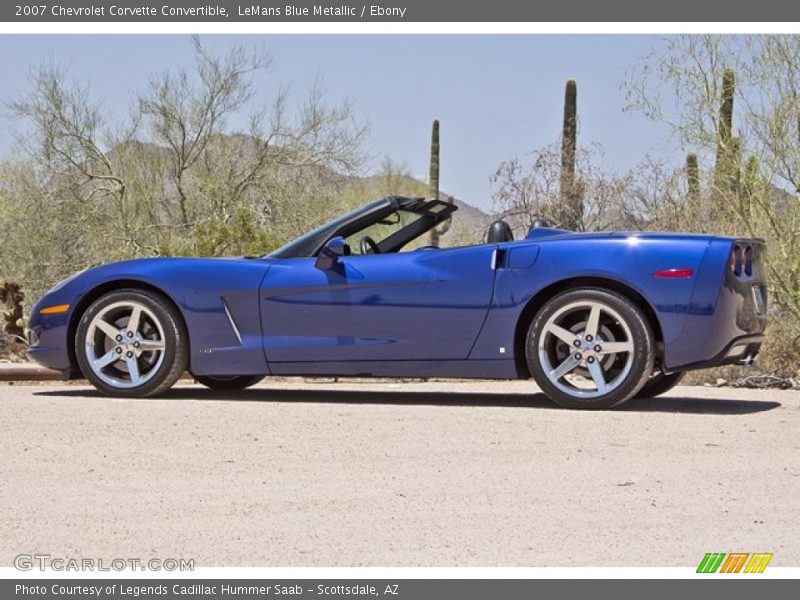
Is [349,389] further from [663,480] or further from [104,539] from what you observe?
[104,539]

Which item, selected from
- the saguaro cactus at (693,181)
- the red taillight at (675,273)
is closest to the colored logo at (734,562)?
the red taillight at (675,273)

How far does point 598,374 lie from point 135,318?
125 inches

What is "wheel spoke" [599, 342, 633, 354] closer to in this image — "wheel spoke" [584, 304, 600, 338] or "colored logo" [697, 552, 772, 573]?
"wheel spoke" [584, 304, 600, 338]

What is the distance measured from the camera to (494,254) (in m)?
8.41

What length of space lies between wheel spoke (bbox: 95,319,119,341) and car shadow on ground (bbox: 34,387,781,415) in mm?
489

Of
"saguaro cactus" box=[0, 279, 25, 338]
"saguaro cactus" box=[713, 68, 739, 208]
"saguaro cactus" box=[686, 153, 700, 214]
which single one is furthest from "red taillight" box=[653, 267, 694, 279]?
"saguaro cactus" box=[0, 279, 25, 338]

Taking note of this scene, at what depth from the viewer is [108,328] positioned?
9.17 metres

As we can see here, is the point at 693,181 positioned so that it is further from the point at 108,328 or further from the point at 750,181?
the point at 108,328

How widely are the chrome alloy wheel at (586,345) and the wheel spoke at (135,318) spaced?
9.13 feet

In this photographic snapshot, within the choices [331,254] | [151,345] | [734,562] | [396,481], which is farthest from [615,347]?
[734,562]

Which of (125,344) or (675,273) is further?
(125,344)

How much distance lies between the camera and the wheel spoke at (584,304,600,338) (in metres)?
8.09

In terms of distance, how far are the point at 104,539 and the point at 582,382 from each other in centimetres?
682

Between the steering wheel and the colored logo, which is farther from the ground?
the steering wheel
